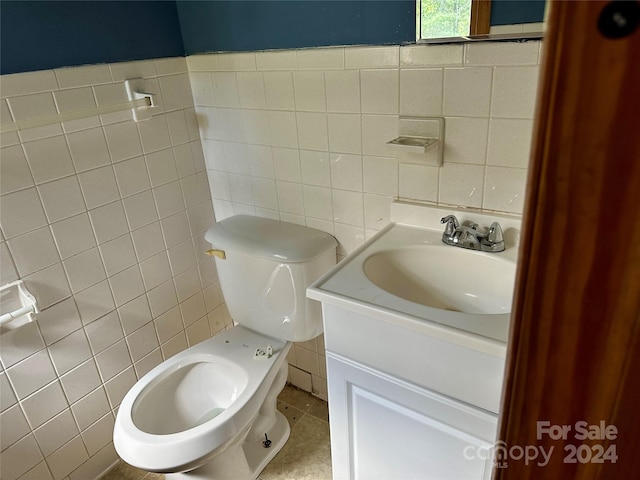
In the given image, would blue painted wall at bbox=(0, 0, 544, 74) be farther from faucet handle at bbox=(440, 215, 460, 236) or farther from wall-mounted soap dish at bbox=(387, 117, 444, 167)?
faucet handle at bbox=(440, 215, 460, 236)

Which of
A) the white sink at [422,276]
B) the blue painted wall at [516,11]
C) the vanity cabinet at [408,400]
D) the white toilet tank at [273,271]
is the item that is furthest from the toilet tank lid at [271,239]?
the blue painted wall at [516,11]

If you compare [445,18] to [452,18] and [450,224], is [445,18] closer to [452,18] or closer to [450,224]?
[452,18]

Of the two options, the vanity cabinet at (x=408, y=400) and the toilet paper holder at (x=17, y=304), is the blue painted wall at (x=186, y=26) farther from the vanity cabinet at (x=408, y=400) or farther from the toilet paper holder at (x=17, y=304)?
the vanity cabinet at (x=408, y=400)

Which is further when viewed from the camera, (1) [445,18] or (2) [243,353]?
(2) [243,353]

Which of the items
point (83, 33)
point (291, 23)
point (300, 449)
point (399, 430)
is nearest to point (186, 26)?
point (83, 33)

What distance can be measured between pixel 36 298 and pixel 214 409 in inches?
26.0

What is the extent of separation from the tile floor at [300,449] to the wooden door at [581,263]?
3.95 feet

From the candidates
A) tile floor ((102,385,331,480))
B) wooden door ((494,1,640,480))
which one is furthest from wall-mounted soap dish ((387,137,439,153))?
tile floor ((102,385,331,480))

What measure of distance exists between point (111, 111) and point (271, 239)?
62 centimetres

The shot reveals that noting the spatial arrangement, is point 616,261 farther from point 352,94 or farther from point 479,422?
point 352,94

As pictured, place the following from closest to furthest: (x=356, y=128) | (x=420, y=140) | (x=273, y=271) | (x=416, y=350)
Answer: (x=416, y=350) → (x=420, y=140) → (x=356, y=128) → (x=273, y=271)

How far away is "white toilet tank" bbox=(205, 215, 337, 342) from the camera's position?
140 cm

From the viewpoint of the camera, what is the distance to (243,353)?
151 centimetres

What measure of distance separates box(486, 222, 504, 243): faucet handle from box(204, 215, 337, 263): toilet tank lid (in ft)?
1.69
